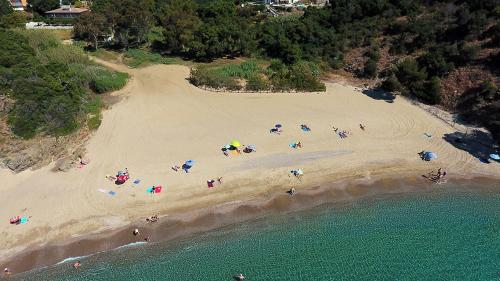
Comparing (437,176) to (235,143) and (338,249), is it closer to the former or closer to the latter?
(338,249)

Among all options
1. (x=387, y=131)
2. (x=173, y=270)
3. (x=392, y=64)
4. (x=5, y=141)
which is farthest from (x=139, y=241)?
(x=392, y=64)

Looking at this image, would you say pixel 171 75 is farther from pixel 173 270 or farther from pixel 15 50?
pixel 173 270

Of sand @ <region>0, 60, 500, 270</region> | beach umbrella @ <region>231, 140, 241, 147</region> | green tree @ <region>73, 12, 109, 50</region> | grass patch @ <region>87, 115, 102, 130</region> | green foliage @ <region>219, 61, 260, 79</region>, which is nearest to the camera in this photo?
sand @ <region>0, 60, 500, 270</region>

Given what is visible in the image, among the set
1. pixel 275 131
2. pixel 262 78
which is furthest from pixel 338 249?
pixel 262 78

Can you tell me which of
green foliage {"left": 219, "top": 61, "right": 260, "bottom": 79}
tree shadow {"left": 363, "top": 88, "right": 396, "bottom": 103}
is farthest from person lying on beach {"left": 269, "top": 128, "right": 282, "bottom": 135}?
tree shadow {"left": 363, "top": 88, "right": 396, "bottom": 103}

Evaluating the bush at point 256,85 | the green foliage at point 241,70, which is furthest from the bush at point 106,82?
the bush at point 256,85

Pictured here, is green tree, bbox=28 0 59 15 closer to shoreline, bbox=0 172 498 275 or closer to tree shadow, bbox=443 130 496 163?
shoreline, bbox=0 172 498 275
